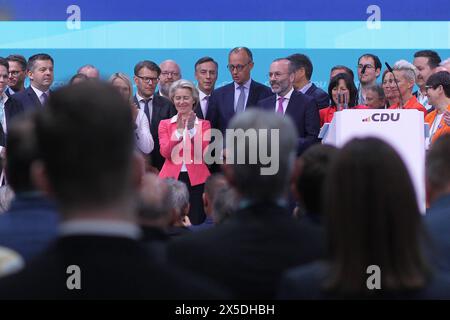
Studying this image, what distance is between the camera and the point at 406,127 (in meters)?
6.23

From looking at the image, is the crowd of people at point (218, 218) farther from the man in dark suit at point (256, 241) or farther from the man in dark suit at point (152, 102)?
the man in dark suit at point (152, 102)

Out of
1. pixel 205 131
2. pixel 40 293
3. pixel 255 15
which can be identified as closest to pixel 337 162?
pixel 40 293

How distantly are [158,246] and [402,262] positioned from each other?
1.03 meters

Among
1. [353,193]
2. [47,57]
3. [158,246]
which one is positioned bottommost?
[158,246]

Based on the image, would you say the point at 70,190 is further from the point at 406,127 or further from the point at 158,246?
the point at 406,127

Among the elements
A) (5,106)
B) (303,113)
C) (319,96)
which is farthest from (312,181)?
(319,96)

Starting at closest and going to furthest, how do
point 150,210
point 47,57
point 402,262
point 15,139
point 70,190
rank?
point 70,190, point 402,262, point 15,139, point 150,210, point 47,57

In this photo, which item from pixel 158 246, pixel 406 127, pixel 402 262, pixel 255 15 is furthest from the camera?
→ pixel 255 15

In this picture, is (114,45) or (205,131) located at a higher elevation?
(114,45)

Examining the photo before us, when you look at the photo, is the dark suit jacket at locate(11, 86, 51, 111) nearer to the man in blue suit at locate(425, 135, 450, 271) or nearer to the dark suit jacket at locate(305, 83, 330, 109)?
the dark suit jacket at locate(305, 83, 330, 109)

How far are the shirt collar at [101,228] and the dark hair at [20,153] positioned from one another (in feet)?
3.30

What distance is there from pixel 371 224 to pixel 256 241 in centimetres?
59

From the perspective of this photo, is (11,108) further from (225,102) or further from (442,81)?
(442,81)

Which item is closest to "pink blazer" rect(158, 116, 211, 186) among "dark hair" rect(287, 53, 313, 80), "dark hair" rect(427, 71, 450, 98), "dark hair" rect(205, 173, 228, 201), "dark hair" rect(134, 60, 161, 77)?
"dark hair" rect(134, 60, 161, 77)
